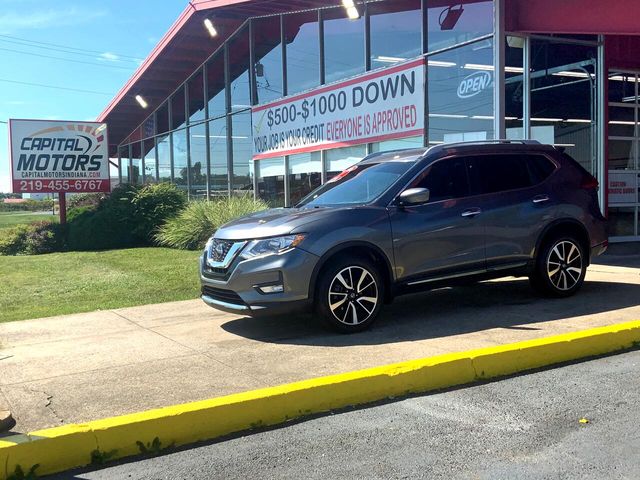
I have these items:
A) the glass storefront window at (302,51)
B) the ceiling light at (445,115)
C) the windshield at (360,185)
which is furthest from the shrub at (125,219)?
the windshield at (360,185)

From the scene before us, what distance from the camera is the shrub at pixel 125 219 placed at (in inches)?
659

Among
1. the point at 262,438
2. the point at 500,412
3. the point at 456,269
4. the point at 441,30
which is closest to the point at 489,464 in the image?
the point at 500,412

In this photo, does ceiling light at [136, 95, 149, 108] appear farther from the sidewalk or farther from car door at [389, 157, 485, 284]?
car door at [389, 157, 485, 284]

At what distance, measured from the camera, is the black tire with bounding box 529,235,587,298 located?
23.5 ft

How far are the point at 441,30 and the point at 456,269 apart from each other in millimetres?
6822

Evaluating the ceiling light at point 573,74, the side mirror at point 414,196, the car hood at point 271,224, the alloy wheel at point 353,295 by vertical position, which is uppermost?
the ceiling light at point 573,74

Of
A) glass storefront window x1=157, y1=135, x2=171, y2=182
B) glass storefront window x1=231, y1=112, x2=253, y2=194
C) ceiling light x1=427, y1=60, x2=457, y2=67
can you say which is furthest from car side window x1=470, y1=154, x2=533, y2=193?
glass storefront window x1=157, y1=135, x2=171, y2=182

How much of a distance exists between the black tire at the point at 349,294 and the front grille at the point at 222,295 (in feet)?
2.49

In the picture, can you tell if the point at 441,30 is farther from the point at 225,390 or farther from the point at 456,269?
the point at 225,390

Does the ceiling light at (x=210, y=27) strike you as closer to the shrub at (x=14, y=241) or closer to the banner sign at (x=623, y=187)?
the shrub at (x=14, y=241)

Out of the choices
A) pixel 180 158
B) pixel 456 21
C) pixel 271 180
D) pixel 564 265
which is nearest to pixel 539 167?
pixel 564 265

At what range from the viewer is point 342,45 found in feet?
47.9

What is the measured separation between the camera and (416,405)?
4465mm

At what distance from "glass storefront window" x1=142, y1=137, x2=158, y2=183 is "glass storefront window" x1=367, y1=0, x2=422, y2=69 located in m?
15.6
